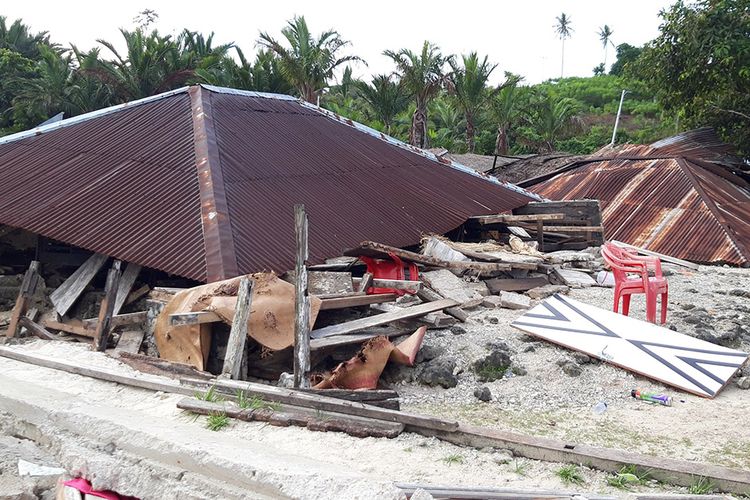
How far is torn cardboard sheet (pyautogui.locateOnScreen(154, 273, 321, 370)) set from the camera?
6207 millimetres

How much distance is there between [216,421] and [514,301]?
16.2 ft

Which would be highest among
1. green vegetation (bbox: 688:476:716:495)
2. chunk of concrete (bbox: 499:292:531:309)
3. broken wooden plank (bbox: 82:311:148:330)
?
chunk of concrete (bbox: 499:292:531:309)

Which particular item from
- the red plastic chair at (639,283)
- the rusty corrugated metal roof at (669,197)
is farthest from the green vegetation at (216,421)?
the rusty corrugated metal roof at (669,197)

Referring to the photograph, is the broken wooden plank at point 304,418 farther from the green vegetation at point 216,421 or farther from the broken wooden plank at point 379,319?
the broken wooden plank at point 379,319

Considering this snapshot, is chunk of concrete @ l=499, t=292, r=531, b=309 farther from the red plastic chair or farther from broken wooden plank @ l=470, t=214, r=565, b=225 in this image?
broken wooden plank @ l=470, t=214, r=565, b=225

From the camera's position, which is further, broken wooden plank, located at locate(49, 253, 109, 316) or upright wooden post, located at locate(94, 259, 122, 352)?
broken wooden plank, located at locate(49, 253, 109, 316)

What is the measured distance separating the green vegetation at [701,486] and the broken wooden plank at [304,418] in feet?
6.35

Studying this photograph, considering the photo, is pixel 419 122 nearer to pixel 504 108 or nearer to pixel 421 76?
pixel 421 76

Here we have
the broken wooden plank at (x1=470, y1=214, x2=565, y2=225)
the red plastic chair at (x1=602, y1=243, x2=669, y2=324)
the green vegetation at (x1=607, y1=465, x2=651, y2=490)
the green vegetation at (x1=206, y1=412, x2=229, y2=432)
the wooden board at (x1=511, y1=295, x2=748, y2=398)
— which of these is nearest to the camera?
the green vegetation at (x1=607, y1=465, x2=651, y2=490)

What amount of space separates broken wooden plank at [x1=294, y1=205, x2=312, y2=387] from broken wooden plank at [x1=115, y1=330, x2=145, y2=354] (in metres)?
2.22

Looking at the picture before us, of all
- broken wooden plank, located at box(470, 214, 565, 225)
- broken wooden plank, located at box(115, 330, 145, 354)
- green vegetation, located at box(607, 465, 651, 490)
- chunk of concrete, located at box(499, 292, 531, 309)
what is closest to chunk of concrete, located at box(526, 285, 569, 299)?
chunk of concrete, located at box(499, 292, 531, 309)

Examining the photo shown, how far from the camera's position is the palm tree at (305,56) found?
22.6 meters

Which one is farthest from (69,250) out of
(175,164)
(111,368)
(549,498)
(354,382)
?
(549,498)

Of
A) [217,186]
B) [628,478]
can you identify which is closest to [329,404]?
[628,478]
